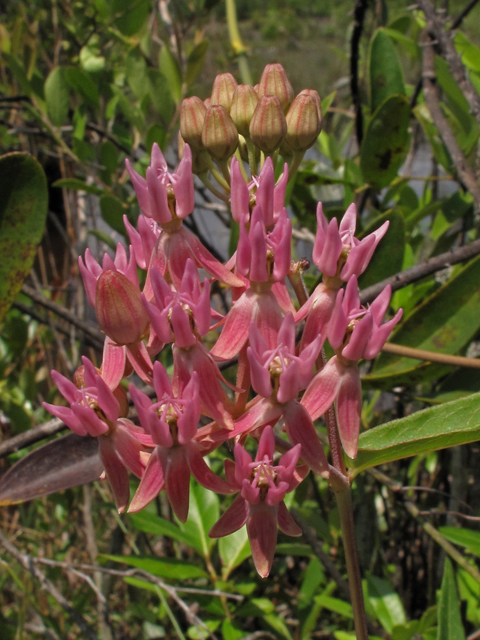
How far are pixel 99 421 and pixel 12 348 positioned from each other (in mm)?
1538

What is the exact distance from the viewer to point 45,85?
61.4 inches

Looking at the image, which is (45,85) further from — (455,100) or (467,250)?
(467,250)

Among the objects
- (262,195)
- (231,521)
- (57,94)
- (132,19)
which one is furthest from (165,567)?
(132,19)

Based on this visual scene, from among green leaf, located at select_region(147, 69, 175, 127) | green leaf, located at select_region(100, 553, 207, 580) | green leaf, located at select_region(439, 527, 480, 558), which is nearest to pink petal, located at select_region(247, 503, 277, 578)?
green leaf, located at select_region(439, 527, 480, 558)

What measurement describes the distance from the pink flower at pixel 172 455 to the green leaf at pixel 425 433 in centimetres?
17

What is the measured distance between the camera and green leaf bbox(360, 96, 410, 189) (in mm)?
1217

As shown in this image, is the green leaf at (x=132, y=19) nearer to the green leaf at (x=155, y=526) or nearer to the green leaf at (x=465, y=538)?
the green leaf at (x=155, y=526)

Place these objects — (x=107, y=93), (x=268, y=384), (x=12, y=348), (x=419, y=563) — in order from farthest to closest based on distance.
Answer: (x=12, y=348) < (x=107, y=93) < (x=419, y=563) < (x=268, y=384)

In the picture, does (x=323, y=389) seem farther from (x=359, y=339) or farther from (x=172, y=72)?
(x=172, y=72)

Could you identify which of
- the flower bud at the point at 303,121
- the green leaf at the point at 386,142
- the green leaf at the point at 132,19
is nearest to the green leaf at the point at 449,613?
the flower bud at the point at 303,121

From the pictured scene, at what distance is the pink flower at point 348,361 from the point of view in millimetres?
646

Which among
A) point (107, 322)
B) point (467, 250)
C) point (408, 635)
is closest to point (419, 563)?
point (408, 635)

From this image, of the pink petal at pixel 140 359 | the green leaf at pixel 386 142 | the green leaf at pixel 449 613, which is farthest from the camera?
the green leaf at pixel 386 142

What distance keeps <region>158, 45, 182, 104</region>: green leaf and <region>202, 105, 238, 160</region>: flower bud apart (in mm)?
865
